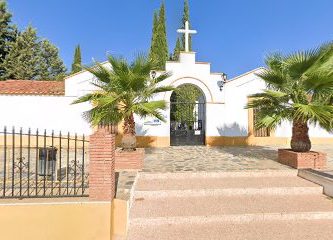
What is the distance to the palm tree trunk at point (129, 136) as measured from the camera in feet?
27.9

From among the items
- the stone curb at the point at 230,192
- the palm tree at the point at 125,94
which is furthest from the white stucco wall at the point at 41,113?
the stone curb at the point at 230,192

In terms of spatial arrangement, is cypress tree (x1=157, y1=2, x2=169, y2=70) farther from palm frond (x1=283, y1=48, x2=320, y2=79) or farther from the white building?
palm frond (x1=283, y1=48, x2=320, y2=79)

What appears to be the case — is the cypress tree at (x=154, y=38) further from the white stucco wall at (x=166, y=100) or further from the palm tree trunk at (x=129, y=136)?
the palm tree trunk at (x=129, y=136)

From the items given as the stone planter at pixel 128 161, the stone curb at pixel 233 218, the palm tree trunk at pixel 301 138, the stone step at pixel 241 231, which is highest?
the palm tree trunk at pixel 301 138

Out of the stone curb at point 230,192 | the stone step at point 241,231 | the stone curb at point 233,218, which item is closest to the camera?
the stone step at point 241,231

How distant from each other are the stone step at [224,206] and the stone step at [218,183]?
36 cm

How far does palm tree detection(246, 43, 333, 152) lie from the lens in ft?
25.8

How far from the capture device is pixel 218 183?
7266 millimetres

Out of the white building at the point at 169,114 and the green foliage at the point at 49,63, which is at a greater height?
the green foliage at the point at 49,63

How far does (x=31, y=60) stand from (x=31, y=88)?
19276 mm

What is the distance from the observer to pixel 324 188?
6926 millimetres

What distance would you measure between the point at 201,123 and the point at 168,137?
2526 millimetres

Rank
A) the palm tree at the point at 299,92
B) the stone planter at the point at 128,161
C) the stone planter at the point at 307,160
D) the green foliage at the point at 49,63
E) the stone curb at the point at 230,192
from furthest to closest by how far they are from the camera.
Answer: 1. the green foliage at the point at 49,63
2. the stone planter at the point at 307,160
3. the stone planter at the point at 128,161
4. the palm tree at the point at 299,92
5. the stone curb at the point at 230,192

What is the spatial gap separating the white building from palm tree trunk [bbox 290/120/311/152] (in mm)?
6078
